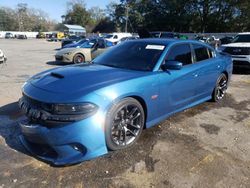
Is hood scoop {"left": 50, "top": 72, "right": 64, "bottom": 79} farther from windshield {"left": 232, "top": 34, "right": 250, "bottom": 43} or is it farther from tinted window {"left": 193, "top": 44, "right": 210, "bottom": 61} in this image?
windshield {"left": 232, "top": 34, "right": 250, "bottom": 43}

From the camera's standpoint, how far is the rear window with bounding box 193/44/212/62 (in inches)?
208

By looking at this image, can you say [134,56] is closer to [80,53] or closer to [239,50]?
[239,50]

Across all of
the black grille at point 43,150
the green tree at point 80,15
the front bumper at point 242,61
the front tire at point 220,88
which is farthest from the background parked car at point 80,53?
the green tree at point 80,15

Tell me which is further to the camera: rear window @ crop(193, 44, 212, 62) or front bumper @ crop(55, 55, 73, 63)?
front bumper @ crop(55, 55, 73, 63)

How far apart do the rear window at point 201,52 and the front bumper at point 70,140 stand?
288cm

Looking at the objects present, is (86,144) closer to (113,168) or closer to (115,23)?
(113,168)

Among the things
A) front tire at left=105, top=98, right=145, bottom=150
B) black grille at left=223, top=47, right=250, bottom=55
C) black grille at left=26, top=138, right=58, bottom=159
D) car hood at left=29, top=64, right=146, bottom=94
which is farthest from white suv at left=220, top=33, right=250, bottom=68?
black grille at left=26, top=138, right=58, bottom=159

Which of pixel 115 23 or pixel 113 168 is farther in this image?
pixel 115 23

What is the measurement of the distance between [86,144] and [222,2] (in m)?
51.0

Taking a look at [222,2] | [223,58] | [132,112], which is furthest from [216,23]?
[132,112]

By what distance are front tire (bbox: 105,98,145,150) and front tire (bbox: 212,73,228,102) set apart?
2.74m

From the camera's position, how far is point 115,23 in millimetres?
Answer: 72938

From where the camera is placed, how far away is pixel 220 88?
6285 millimetres

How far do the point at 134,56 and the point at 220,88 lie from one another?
8.91 feet
